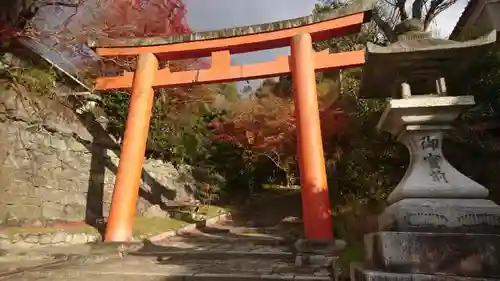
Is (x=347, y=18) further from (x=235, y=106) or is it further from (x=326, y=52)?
(x=235, y=106)

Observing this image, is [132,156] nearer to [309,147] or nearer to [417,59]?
[309,147]

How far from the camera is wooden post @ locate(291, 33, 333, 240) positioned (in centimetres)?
736

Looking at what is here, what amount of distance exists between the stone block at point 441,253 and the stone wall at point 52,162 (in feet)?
25.6

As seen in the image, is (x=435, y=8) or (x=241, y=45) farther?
(x=435, y=8)

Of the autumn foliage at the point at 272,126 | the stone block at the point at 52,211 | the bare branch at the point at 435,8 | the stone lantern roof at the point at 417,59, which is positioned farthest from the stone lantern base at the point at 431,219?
the bare branch at the point at 435,8

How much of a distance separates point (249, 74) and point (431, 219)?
6.37 meters

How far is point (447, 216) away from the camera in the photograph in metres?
3.36

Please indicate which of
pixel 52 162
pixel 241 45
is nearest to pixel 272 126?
pixel 241 45

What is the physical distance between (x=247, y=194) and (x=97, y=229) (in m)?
10.0

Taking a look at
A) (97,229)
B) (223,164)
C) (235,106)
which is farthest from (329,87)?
(97,229)

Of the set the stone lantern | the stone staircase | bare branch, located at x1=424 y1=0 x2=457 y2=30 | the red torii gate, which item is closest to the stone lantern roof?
the stone lantern

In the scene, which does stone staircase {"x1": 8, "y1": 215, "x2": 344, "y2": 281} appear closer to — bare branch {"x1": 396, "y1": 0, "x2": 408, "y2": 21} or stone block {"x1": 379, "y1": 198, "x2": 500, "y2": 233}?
stone block {"x1": 379, "y1": 198, "x2": 500, "y2": 233}

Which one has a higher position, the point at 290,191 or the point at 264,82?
the point at 264,82

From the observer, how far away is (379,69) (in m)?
4.15
